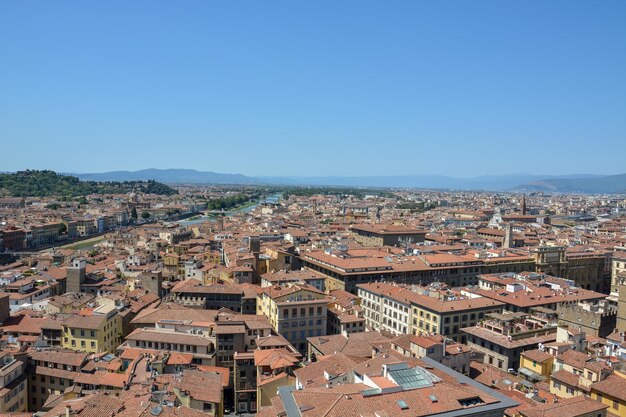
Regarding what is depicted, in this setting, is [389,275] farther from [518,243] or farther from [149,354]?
[518,243]

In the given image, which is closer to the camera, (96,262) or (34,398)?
(34,398)

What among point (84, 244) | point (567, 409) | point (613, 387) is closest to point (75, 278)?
point (567, 409)

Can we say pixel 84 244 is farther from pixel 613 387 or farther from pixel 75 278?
pixel 613 387

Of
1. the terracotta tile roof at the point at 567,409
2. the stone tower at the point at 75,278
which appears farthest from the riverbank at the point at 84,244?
the terracotta tile roof at the point at 567,409

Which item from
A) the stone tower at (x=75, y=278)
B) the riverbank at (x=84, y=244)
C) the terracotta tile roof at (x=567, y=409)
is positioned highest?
the terracotta tile roof at (x=567, y=409)

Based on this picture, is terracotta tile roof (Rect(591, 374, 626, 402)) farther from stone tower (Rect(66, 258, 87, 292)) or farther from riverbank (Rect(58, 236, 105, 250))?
riverbank (Rect(58, 236, 105, 250))

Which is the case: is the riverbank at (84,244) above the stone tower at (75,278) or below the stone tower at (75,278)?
below

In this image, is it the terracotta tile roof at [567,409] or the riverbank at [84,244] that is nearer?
the terracotta tile roof at [567,409]

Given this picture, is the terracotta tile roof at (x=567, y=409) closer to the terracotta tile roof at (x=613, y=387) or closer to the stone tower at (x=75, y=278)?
the terracotta tile roof at (x=613, y=387)

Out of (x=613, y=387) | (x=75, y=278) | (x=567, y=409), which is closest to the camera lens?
(x=567, y=409)

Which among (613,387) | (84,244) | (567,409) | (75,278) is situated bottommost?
(84,244)

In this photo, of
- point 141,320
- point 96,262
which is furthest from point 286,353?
point 96,262
